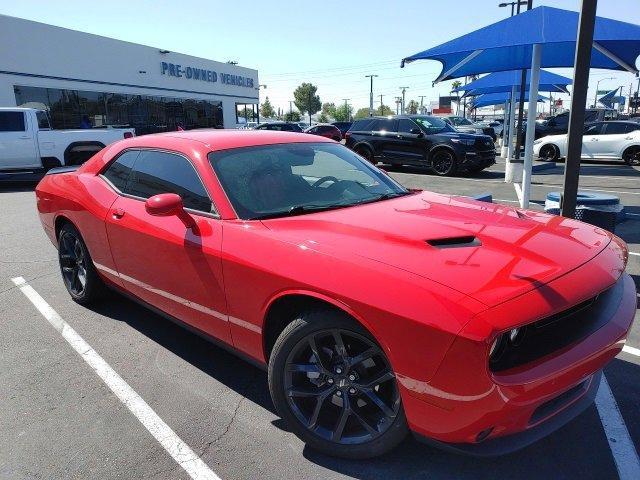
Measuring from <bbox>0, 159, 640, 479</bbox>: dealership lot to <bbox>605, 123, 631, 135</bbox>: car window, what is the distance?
14231 millimetres

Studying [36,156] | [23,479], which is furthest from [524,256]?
[36,156]

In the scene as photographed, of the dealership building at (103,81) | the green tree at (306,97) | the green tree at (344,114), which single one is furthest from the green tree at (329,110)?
the dealership building at (103,81)

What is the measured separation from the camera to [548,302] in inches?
76.6

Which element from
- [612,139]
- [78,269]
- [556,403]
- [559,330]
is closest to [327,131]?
[612,139]

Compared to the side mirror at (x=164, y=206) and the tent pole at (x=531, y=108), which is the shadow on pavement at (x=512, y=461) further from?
the tent pole at (x=531, y=108)

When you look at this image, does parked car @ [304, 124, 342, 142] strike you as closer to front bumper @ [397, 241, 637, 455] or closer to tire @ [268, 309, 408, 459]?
tire @ [268, 309, 408, 459]

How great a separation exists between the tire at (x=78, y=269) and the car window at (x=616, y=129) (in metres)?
16.5

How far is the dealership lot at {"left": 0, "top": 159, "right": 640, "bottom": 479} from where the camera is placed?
2350 mm

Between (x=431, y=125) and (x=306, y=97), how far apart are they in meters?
87.4

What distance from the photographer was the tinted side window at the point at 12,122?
12172 mm

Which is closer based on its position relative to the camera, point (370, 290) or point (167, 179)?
point (370, 290)

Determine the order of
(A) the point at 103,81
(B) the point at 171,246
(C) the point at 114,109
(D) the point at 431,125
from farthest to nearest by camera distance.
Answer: (C) the point at 114,109 → (A) the point at 103,81 → (D) the point at 431,125 → (B) the point at 171,246

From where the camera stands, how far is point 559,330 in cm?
220

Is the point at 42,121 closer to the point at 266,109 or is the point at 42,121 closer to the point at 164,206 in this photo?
the point at 164,206
